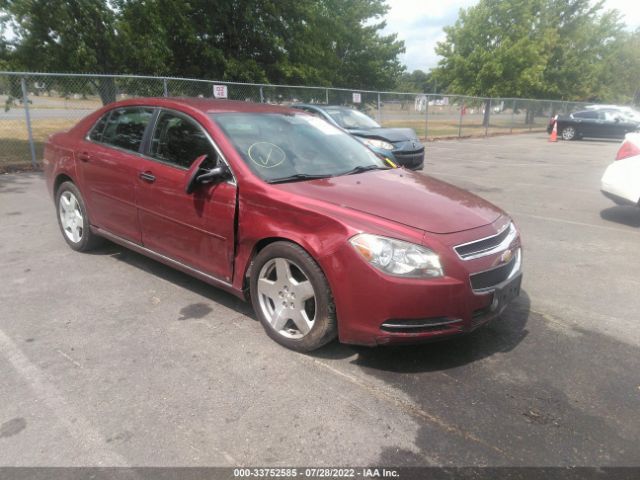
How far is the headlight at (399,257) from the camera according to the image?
107 inches

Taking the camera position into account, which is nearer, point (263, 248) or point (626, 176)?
point (263, 248)

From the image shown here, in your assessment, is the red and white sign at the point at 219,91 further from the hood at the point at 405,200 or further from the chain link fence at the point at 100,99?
the hood at the point at 405,200

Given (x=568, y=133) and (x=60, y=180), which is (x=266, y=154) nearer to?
(x=60, y=180)

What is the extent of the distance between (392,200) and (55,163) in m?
3.79

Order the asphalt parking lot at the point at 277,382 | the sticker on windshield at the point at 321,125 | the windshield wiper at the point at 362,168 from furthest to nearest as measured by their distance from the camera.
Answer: the sticker on windshield at the point at 321,125 < the windshield wiper at the point at 362,168 < the asphalt parking lot at the point at 277,382

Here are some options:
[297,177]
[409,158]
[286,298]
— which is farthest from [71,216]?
[409,158]

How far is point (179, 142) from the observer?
150 inches

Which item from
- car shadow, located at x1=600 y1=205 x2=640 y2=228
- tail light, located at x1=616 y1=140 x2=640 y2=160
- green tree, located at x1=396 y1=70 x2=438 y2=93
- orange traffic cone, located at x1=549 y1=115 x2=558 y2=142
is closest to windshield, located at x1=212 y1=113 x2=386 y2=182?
tail light, located at x1=616 y1=140 x2=640 y2=160

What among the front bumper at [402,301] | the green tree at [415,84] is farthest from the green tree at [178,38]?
the green tree at [415,84]

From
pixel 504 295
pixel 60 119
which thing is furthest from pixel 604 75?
pixel 504 295

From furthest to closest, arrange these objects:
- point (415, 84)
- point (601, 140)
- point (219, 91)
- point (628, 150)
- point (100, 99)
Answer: point (415, 84), point (601, 140), point (219, 91), point (100, 99), point (628, 150)

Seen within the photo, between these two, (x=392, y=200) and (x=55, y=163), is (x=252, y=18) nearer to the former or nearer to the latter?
(x=55, y=163)

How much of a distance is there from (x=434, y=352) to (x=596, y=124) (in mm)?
23865

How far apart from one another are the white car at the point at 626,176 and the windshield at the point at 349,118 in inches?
209
